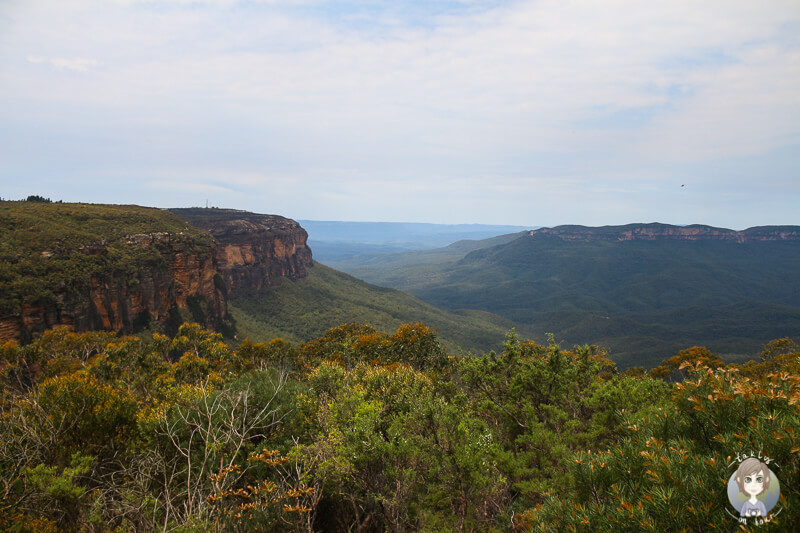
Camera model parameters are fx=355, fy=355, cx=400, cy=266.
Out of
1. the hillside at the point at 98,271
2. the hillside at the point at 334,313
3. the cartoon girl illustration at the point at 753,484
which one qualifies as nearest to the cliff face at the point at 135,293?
the hillside at the point at 98,271

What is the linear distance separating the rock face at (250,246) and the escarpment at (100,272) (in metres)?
29.7

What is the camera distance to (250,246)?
436 ft

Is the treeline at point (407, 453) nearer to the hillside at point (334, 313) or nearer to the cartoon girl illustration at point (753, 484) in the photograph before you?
the cartoon girl illustration at point (753, 484)

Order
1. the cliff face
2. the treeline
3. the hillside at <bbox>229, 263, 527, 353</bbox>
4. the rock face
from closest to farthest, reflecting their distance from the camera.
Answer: the treeline, the cliff face, the hillside at <bbox>229, 263, 527, 353</bbox>, the rock face

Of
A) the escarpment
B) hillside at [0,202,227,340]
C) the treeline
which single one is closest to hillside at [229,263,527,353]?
hillside at [0,202,227,340]

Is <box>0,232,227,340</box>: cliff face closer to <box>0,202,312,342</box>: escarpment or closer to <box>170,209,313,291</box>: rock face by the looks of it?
<box>0,202,312,342</box>: escarpment

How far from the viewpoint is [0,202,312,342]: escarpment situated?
47500mm

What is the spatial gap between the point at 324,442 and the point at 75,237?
70.3 meters

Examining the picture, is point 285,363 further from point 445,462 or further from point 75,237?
point 75,237

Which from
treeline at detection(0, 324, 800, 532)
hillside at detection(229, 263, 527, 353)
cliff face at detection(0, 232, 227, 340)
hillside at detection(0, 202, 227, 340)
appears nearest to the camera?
treeline at detection(0, 324, 800, 532)

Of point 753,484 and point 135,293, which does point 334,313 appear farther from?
point 753,484

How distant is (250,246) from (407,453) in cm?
13362

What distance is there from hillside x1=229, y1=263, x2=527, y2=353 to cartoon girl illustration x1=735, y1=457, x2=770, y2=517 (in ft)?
265

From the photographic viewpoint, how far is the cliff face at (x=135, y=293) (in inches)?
1903
